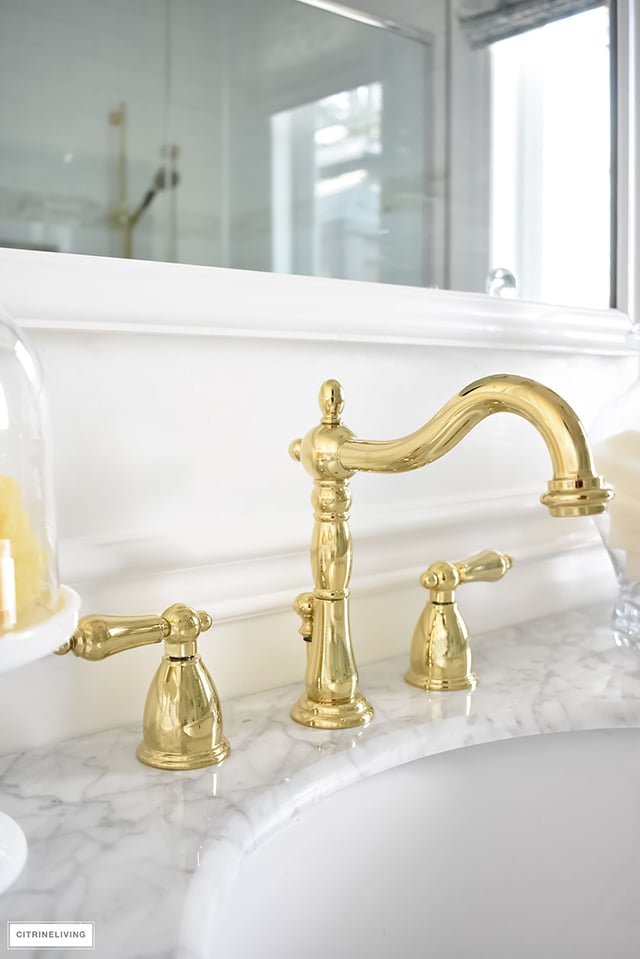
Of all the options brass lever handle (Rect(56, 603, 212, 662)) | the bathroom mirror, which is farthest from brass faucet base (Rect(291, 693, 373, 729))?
the bathroom mirror

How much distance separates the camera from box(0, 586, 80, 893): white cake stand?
0.34 meters

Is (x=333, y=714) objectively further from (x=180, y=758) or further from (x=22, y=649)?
(x=22, y=649)

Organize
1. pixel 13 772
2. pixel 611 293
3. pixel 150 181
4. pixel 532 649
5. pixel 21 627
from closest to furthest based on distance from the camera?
pixel 21 627, pixel 13 772, pixel 150 181, pixel 532 649, pixel 611 293

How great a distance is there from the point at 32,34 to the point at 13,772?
0.48m

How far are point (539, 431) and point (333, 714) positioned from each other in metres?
0.24

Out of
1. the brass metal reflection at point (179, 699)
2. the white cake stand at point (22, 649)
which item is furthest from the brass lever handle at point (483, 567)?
the white cake stand at point (22, 649)

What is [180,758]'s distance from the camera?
1.64 ft

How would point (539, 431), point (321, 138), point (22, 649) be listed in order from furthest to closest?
point (321, 138), point (539, 431), point (22, 649)

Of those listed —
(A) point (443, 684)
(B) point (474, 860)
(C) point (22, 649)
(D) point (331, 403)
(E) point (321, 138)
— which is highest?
(E) point (321, 138)

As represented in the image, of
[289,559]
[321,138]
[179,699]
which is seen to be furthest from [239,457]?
[321,138]

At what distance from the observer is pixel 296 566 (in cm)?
65

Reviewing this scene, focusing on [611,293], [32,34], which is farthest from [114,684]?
[611,293]

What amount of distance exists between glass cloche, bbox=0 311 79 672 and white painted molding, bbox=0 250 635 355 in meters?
0.09

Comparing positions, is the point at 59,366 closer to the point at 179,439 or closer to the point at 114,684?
the point at 179,439
